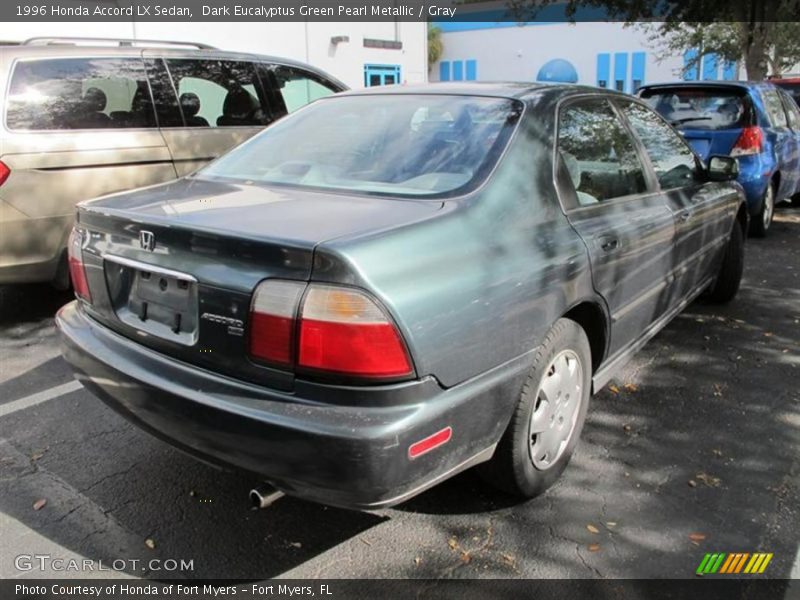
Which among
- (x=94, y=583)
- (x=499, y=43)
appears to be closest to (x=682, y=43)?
(x=499, y=43)

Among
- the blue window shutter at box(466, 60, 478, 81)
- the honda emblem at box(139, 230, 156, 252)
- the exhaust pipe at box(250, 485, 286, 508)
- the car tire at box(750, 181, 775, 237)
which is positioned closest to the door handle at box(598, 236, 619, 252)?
the exhaust pipe at box(250, 485, 286, 508)

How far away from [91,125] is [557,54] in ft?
118

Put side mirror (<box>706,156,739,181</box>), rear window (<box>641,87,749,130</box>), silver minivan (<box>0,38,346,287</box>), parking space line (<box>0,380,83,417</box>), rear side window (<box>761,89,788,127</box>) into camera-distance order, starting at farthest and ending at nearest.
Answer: rear side window (<box>761,89,788,127</box>), rear window (<box>641,87,749,130</box>), silver minivan (<box>0,38,346,287</box>), side mirror (<box>706,156,739,181</box>), parking space line (<box>0,380,83,417</box>)

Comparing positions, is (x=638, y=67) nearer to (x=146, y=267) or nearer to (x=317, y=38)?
(x=317, y=38)

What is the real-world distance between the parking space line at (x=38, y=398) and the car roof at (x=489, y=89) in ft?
7.45

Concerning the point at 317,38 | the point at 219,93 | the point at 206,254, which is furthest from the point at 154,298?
the point at 317,38

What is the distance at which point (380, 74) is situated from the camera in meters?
20.6

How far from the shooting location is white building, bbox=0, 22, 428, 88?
1344 cm

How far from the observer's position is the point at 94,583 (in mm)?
2420

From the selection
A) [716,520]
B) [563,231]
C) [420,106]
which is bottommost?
[716,520]

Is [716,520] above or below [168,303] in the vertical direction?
below

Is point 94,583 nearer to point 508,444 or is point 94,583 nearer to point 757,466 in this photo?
point 508,444

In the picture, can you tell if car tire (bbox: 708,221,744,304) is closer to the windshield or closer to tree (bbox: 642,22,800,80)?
the windshield

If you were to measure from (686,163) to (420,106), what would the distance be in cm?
204
